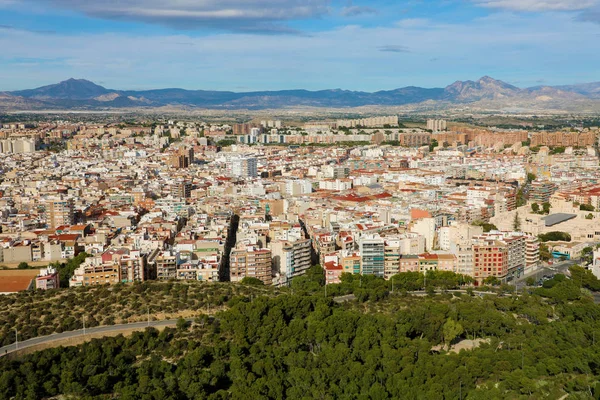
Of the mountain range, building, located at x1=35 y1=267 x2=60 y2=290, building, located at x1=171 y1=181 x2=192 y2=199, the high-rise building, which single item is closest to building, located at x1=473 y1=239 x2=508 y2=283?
building, located at x1=35 y1=267 x2=60 y2=290

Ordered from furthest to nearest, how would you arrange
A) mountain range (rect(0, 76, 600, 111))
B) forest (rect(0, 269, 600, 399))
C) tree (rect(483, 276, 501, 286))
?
mountain range (rect(0, 76, 600, 111)) < tree (rect(483, 276, 501, 286)) < forest (rect(0, 269, 600, 399))

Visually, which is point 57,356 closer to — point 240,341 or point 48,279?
point 240,341

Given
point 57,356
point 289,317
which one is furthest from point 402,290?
point 57,356

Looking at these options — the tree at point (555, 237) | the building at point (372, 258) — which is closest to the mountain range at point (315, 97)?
the tree at point (555, 237)

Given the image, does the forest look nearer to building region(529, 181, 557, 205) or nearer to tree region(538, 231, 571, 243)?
tree region(538, 231, 571, 243)

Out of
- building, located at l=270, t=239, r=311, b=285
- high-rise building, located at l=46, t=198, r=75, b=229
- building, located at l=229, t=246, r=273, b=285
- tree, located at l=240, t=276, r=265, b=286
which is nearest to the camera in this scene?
tree, located at l=240, t=276, r=265, b=286
